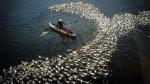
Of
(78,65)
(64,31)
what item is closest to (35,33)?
(64,31)

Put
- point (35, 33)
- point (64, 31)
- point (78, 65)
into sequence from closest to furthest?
point (78, 65), point (64, 31), point (35, 33)

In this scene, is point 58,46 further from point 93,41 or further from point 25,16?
point 25,16

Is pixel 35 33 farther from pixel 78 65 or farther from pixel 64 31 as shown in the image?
pixel 78 65

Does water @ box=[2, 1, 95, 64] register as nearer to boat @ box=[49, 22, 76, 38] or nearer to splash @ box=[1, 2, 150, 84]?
boat @ box=[49, 22, 76, 38]

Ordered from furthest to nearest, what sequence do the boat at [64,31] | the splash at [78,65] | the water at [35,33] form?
the boat at [64,31] < the water at [35,33] < the splash at [78,65]

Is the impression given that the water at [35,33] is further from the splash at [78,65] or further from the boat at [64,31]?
Result: the splash at [78,65]

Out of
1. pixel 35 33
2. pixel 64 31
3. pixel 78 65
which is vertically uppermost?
pixel 64 31

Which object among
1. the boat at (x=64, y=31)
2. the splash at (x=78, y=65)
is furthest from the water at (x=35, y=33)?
the splash at (x=78, y=65)

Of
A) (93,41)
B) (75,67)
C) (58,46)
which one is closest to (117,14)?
(93,41)

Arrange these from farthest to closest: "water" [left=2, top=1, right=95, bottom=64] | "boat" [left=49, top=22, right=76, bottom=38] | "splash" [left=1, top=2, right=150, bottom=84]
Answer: "boat" [left=49, top=22, right=76, bottom=38] → "water" [left=2, top=1, right=95, bottom=64] → "splash" [left=1, top=2, right=150, bottom=84]

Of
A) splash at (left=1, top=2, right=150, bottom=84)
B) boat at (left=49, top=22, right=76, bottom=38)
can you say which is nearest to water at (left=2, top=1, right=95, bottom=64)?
boat at (left=49, top=22, right=76, bottom=38)

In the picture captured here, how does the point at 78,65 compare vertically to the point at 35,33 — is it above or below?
below
